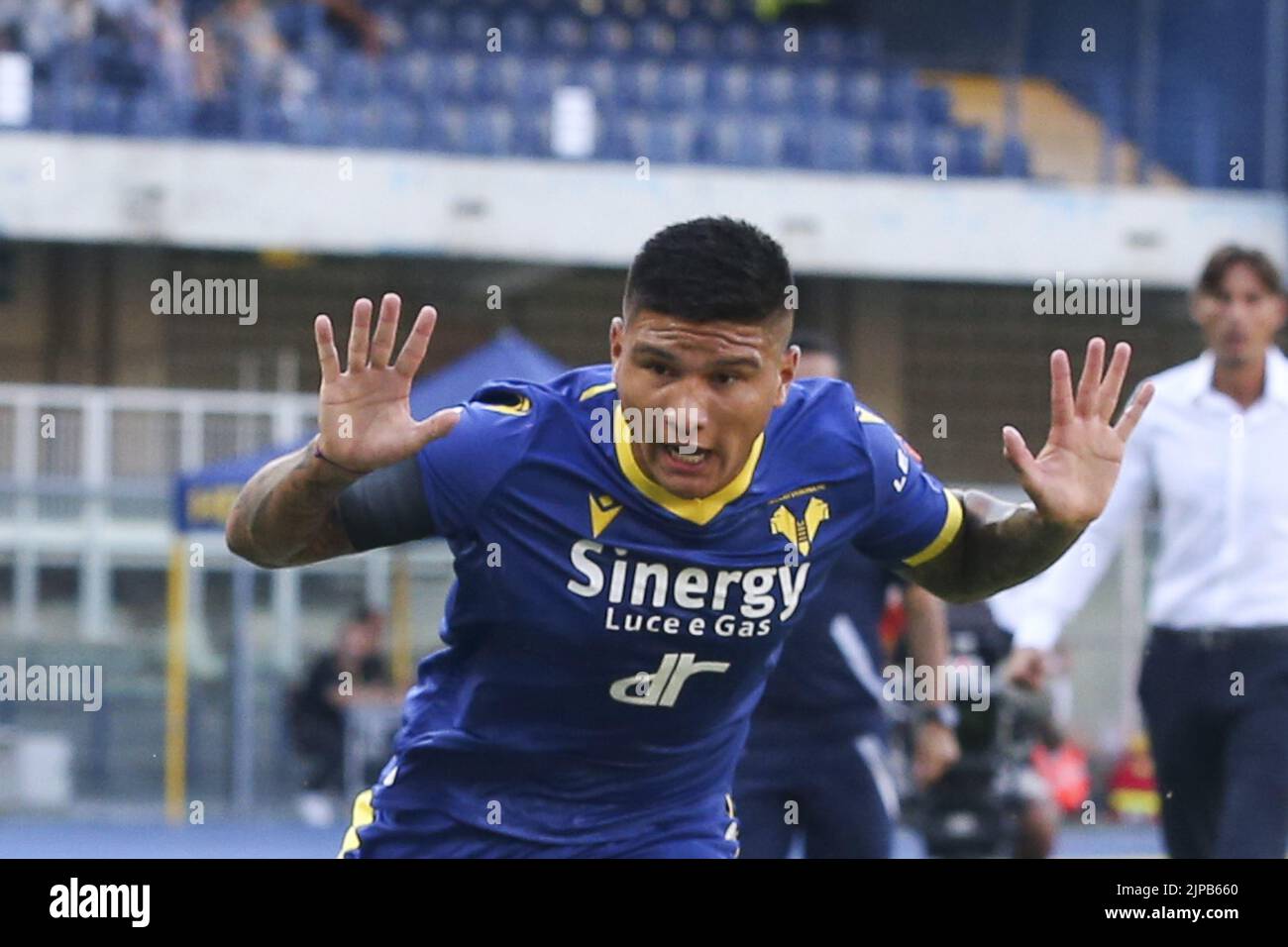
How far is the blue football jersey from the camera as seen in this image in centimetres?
419

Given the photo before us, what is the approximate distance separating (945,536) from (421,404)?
8.93 metres

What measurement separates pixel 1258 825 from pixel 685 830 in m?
2.28

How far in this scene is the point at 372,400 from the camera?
4.03 metres

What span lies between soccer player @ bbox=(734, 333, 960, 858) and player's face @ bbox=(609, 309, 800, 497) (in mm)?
2388

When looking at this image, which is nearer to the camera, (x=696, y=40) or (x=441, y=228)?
(x=441, y=228)

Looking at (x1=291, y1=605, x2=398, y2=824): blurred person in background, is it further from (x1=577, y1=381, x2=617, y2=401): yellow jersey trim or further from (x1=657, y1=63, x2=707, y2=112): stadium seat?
(x1=577, y1=381, x2=617, y2=401): yellow jersey trim

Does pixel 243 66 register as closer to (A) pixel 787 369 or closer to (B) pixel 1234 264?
(B) pixel 1234 264

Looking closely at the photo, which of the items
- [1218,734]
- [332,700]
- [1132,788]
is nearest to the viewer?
[1218,734]

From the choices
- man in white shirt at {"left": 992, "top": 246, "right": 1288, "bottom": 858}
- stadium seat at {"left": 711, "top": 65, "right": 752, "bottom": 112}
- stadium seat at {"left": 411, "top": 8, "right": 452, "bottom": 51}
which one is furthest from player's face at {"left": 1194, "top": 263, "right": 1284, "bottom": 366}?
stadium seat at {"left": 411, "top": 8, "right": 452, "bottom": 51}
